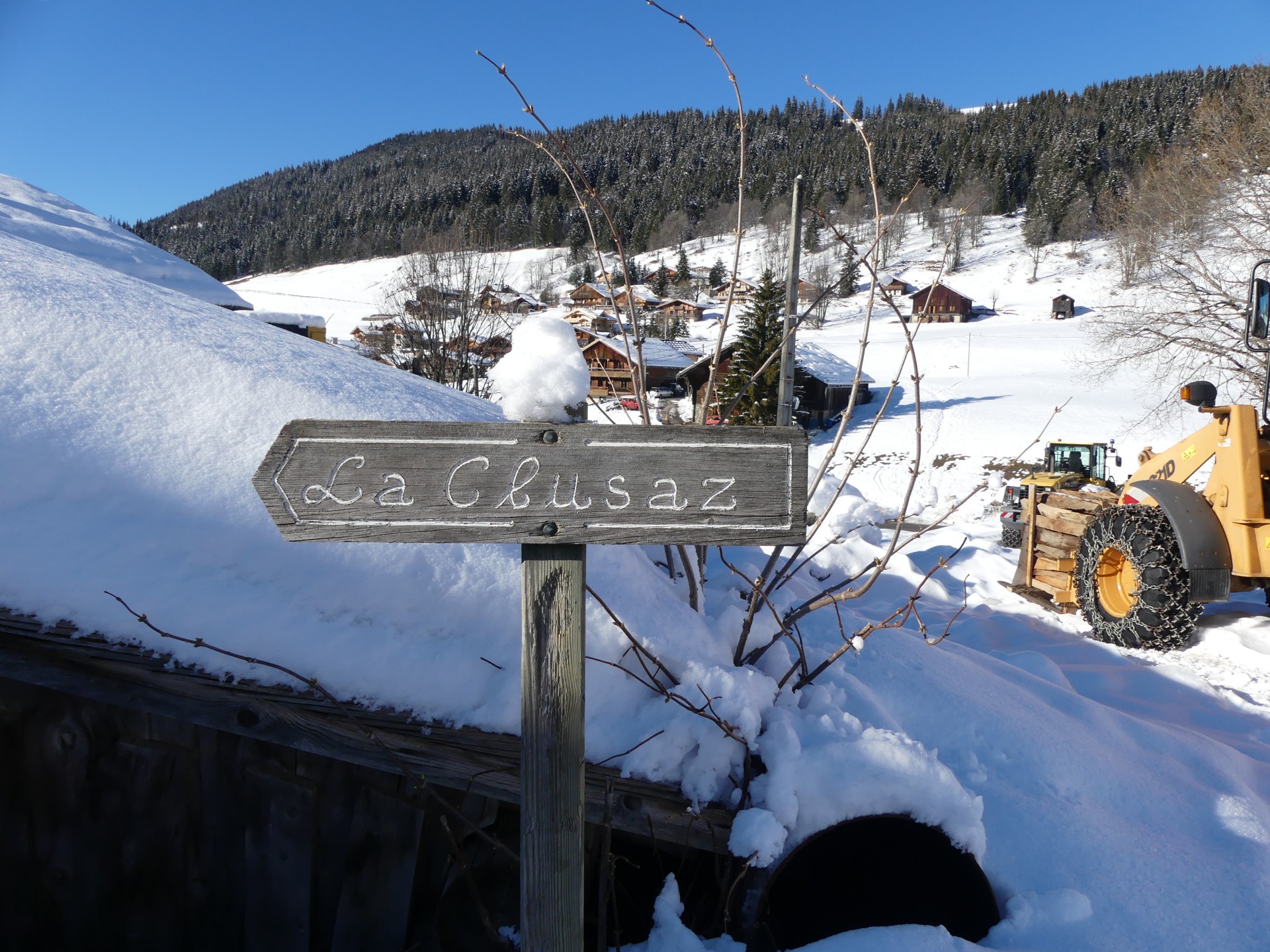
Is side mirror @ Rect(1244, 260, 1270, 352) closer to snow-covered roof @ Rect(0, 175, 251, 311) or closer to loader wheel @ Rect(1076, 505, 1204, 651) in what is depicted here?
loader wheel @ Rect(1076, 505, 1204, 651)

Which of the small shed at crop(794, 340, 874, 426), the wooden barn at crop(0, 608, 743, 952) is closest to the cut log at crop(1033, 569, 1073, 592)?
the wooden barn at crop(0, 608, 743, 952)

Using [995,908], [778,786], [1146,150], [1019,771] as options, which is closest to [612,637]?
[778,786]

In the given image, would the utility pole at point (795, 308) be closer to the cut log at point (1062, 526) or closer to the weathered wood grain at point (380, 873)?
the cut log at point (1062, 526)

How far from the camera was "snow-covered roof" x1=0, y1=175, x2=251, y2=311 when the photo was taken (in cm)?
956

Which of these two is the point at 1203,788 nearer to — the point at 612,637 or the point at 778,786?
the point at 778,786

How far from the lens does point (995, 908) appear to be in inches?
88.9

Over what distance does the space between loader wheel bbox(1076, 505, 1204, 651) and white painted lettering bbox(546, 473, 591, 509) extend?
6.04m

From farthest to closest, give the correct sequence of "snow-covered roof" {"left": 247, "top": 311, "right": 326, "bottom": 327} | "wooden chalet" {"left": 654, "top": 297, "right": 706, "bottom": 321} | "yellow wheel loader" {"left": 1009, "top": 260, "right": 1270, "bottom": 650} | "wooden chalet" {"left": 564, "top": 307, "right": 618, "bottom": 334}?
"wooden chalet" {"left": 654, "top": 297, "right": 706, "bottom": 321} < "wooden chalet" {"left": 564, "top": 307, "right": 618, "bottom": 334} < "snow-covered roof" {"left": 247, "top": 311, "right": 326, "bottom": 327} < "yellow wheel loader" {"left": 1009, "top": 260, "right": 1270, "bottom": 650}

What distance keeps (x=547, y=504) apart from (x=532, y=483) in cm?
5

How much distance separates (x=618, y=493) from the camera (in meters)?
1.43

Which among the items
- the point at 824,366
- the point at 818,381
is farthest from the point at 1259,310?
the point at 824,366

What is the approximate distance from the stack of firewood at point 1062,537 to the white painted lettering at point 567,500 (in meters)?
7.03

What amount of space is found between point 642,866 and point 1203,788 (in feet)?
8.11

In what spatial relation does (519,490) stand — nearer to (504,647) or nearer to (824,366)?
(504,647)
